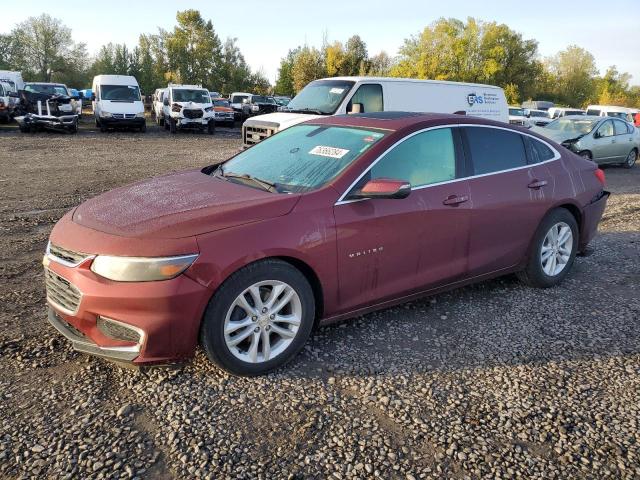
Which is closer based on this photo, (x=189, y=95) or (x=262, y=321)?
(x=262, y=321)

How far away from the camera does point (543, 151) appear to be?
4.86 m

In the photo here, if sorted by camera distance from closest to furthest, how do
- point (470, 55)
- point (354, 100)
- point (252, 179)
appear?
point (252, 179) → point (354, 100) → point (470, 55)

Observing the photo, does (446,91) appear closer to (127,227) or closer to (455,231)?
(455,231)

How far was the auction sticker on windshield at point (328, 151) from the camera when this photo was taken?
382 centimetres

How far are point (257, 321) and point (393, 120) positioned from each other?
200 cm

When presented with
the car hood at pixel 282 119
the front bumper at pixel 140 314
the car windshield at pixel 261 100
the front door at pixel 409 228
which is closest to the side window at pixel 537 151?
the front door at pixel 409 228

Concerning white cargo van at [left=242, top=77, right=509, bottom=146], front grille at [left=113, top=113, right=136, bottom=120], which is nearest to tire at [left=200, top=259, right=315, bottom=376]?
white cargo van at [left=242, top=77, right=509, bottom=146]

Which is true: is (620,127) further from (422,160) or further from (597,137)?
(422,160)

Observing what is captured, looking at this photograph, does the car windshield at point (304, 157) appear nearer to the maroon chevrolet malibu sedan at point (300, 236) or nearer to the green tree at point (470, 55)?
the maroon chevrolet malibu sedan at point (300, 236)

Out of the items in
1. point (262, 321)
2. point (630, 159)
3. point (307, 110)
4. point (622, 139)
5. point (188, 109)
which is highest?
point (188, 109)

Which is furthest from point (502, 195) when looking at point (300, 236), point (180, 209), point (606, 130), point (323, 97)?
point (606, 130)

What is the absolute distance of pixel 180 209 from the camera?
327 centimetres

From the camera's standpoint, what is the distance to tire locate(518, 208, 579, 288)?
4.71 m

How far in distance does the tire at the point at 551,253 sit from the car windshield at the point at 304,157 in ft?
6.24
